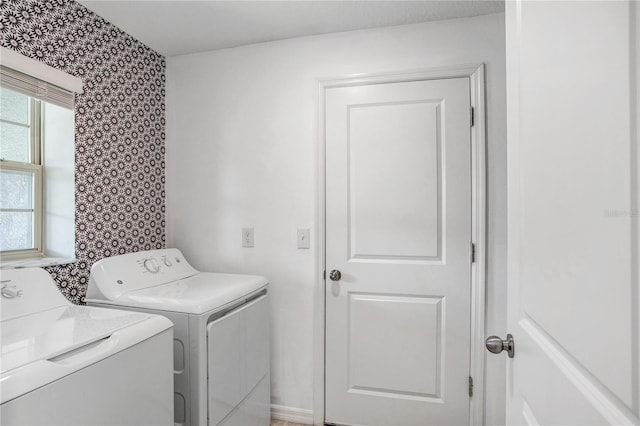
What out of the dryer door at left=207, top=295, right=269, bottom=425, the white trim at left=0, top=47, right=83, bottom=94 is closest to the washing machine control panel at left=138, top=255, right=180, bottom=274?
the dryer door at left=207, top=295, right=269, bottom=425

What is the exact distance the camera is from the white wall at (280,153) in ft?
6.05

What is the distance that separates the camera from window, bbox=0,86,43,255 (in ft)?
5.20

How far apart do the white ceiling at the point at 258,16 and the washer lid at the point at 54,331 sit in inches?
58.2

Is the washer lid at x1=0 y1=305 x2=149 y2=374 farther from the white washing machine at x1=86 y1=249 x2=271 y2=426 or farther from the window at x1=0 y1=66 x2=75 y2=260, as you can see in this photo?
the window at x1=0 y1=66 x2=75 y2=260

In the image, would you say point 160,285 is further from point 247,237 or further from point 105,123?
point 105,123

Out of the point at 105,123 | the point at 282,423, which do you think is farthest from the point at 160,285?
the point at 282,423

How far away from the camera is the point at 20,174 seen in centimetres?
166

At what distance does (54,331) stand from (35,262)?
25.1 inches

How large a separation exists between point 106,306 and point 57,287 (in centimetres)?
21

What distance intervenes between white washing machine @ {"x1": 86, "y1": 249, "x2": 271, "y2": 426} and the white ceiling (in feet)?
4.16

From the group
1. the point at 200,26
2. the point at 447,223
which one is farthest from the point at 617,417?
Result: the point at 200,26

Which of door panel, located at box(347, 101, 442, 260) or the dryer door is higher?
door panel, located at box(347, 101, 442, 260)

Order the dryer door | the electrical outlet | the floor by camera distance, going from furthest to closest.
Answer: the electrical outlet
the floor
the dryer door

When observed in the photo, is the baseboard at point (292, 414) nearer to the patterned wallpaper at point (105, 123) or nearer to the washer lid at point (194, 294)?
the washer lid at point (194, 294)
